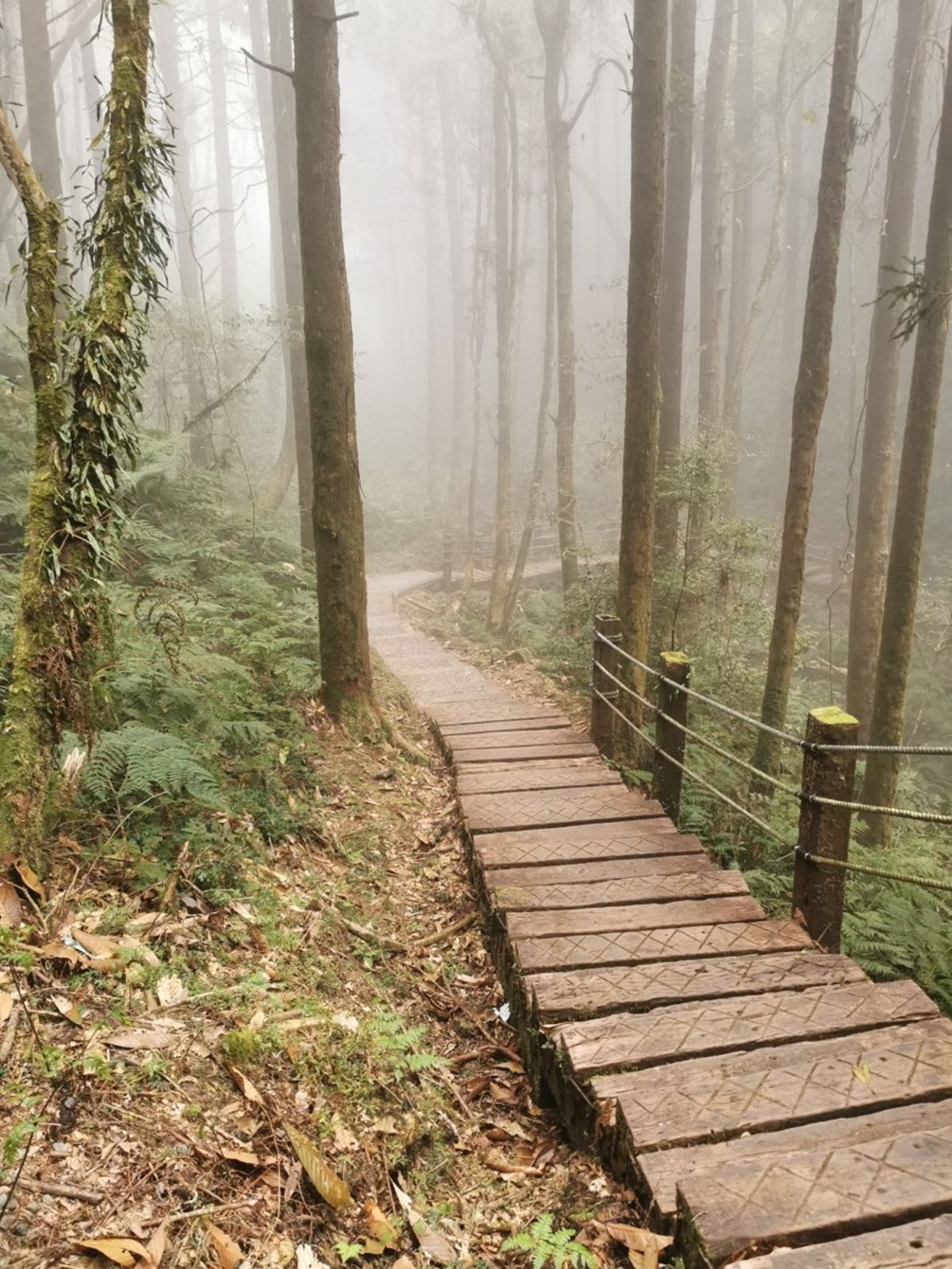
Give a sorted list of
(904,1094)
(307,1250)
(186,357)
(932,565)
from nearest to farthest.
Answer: (307,1250)
(904,1094)
(186,357)
(932,565)

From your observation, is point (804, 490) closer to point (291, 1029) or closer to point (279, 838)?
point (279, 838)

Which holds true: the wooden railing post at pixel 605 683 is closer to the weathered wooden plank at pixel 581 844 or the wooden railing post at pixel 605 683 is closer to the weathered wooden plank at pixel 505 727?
the weathered wooden plank at pixel 505 727

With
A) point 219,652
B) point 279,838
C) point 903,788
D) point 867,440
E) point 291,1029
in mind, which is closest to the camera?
point 291,1029

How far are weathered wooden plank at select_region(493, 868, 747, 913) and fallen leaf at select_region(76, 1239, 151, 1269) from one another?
2.64m

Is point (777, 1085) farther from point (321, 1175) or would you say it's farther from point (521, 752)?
point (521, 752)

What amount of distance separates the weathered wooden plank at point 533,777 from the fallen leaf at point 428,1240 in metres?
3.89

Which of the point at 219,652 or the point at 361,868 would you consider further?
the point at 219,652

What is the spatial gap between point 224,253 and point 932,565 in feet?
96.1

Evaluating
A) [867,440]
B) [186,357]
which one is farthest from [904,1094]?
[186,357]

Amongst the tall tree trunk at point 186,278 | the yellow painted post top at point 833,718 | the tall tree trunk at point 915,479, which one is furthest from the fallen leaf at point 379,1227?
the tall tree trunk at point 186,278

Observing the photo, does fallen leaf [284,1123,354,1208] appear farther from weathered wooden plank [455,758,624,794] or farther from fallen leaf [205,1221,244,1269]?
weathered wooden plank [455,758,624,794]

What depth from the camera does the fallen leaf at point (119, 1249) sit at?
1.92 metres

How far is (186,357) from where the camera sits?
1852 cm

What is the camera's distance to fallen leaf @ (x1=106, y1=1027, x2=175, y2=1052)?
265cm
